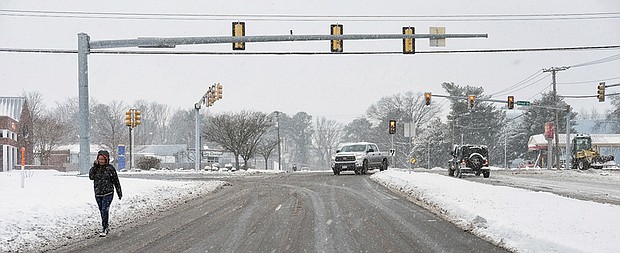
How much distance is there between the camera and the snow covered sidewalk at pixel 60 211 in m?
11.3

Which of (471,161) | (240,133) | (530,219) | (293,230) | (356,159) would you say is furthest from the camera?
(240,133)

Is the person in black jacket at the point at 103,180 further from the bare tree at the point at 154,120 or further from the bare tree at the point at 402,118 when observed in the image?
the bare tree at the point at 154,120

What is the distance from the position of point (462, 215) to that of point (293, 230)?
158 inches

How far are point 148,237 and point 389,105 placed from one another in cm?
9482

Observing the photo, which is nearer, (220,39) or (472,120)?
(220,39)

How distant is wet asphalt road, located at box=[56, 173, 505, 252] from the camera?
33.7ft

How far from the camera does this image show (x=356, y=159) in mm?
37594

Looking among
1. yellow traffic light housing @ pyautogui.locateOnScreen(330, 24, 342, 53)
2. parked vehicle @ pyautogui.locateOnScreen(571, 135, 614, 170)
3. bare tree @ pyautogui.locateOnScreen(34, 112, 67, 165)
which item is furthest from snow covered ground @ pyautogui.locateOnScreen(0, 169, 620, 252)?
bare tree @ pyautogui.locateOnScreen(34, 112, 67, 165)

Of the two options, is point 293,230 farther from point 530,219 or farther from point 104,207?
point 530,219

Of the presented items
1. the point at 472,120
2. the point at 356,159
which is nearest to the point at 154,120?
the point at 472,120

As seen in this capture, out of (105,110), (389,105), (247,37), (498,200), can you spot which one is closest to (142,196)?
(247,37)

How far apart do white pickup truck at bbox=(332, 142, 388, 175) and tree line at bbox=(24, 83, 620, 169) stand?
1269 cm

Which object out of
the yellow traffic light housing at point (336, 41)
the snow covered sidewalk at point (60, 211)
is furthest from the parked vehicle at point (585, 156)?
the snow covered sidewalk at point (60, 211)

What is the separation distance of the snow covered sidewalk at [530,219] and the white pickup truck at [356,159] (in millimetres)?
18845
